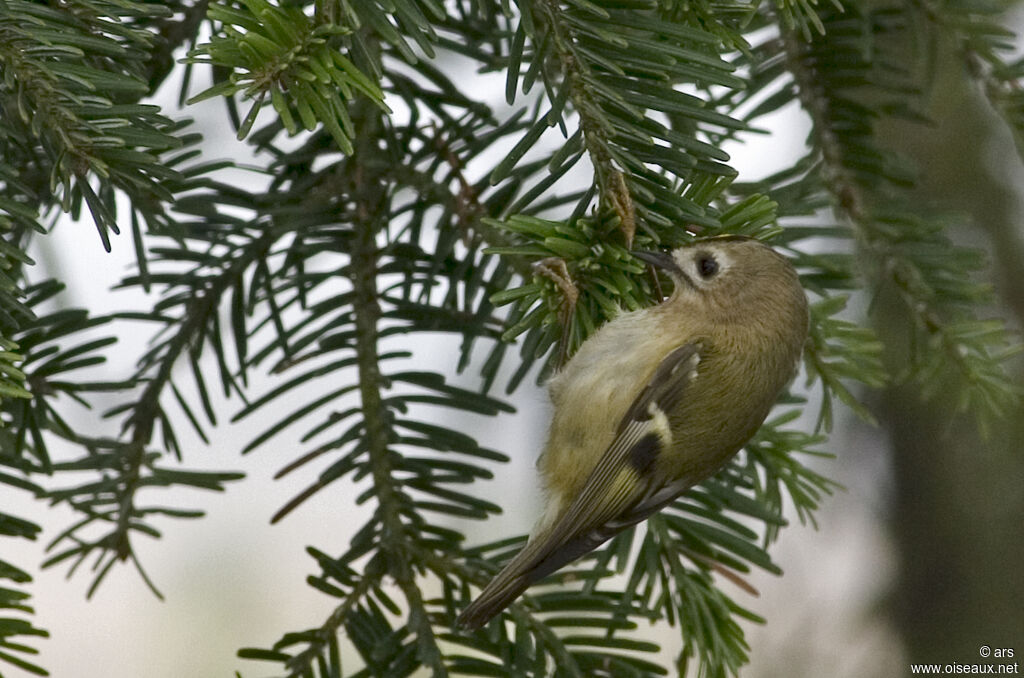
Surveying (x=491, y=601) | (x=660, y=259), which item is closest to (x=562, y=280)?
(x=660, y=259)

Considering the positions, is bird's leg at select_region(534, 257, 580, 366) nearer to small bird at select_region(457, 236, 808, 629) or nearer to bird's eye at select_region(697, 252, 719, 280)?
small bird at select_region(457, 236, 808, 629)

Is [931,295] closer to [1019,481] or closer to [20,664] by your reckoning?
[1019,481]

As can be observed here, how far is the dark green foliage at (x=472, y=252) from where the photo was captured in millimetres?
702

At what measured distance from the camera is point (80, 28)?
643 millimetres

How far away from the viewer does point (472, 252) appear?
0.90 metres

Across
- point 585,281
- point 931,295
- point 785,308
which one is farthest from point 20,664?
point 931,295

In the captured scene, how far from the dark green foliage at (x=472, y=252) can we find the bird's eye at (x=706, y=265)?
0.06 m

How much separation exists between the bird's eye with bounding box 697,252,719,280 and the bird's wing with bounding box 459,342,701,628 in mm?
78

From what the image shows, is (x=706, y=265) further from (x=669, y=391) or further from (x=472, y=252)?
(x=472, y=252)

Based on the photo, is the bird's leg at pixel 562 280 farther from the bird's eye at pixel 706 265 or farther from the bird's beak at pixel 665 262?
the bird's eye at pixel 706 265

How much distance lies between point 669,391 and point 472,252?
11.5 inches

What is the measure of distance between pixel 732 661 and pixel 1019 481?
78 cm

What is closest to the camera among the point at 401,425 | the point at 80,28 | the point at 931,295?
the point at 80,28

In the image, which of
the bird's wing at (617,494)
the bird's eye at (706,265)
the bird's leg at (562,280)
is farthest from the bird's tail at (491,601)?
the bird's eye at (706,265)
